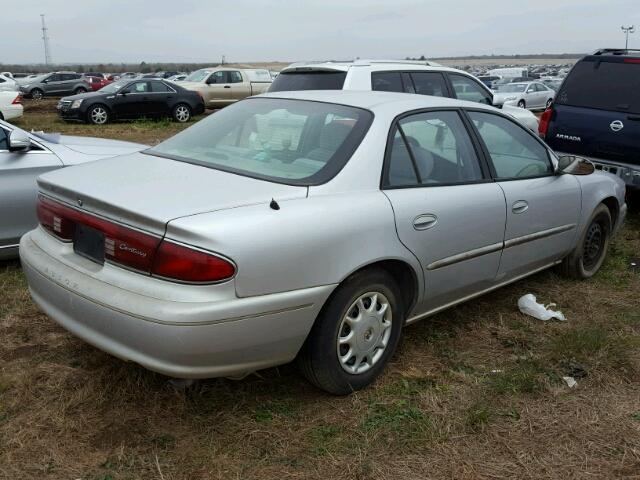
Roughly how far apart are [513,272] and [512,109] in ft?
20.6

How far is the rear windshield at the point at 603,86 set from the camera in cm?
664

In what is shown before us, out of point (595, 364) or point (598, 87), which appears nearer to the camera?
point (595, 364)

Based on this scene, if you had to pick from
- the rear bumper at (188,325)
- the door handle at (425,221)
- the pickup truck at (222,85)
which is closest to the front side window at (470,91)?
the door handle at (425,221)

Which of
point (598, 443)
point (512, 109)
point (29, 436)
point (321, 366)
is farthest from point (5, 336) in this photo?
point (512, 109)

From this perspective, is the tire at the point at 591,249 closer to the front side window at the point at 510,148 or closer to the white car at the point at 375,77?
the front side window at the point at 510,148

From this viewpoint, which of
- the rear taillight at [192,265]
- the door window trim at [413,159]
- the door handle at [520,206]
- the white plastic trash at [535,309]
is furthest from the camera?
the white plastic trash at [535,309]

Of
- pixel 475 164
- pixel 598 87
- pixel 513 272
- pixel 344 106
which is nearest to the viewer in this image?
pixel 344 106

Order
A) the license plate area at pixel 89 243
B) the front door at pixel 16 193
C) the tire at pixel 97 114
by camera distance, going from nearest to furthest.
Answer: the license plate area at pixel 89 243, the front door at pixel 16 193, the tire at pixel 97 114

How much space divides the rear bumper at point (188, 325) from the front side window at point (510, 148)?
1.74 metres

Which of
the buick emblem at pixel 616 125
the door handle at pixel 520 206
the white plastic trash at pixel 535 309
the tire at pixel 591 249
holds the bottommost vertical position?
the white plastic trash at pixel 535 309

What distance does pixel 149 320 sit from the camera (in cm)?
254

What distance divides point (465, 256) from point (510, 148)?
1.03 metres

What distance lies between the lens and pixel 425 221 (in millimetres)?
3318

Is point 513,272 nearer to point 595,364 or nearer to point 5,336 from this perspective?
point 595,364
